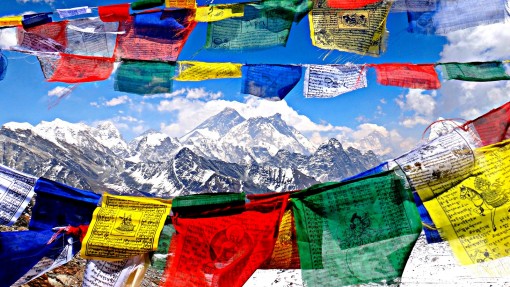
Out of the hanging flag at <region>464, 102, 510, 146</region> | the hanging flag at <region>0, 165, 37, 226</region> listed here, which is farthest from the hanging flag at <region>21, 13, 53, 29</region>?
the hanging flag at <region>464, 102, 510, 146</region>

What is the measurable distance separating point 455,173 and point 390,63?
168 inches

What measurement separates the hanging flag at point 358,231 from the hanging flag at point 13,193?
3.44 metres

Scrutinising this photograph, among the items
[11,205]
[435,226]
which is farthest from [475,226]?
[11,205]

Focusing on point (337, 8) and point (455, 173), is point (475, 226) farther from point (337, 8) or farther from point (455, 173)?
point (337, 8)

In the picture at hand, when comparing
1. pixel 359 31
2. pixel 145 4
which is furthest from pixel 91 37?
pixel 359 31

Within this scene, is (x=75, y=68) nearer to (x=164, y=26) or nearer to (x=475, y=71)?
(x=164, y=26)

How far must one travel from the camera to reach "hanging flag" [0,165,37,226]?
602cm

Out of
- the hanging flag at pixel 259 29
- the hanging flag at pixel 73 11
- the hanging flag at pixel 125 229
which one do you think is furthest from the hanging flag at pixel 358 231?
the hanging flag at pixel 73 11

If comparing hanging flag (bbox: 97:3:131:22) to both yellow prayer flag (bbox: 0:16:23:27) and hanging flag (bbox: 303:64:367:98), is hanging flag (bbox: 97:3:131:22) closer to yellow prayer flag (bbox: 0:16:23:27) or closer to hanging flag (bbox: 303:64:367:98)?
yellow prayer flag (bbox: 0:16:23:27)

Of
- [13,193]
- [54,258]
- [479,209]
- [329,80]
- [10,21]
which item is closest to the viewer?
[479,209]

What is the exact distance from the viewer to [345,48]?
8125 millimetres

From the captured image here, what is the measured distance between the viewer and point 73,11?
909cm

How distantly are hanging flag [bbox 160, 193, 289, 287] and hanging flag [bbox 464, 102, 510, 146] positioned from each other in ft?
7.77

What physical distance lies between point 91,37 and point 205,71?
2418mm
